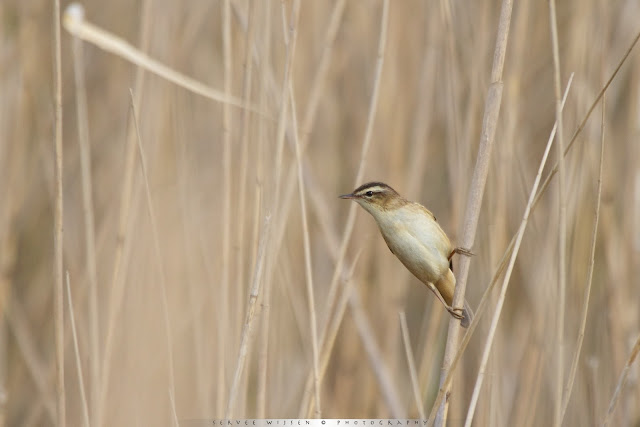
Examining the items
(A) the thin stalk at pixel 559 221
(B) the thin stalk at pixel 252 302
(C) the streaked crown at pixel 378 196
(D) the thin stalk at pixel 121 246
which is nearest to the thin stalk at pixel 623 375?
(A) the thin stalk at pixel 559 221

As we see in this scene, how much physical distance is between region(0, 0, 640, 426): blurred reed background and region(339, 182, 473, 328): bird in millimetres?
79

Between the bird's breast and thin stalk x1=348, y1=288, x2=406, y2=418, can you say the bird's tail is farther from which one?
thin stalk x1=348, y1=288, x2=406, y2=418

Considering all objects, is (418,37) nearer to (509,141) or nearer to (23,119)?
(509,141)

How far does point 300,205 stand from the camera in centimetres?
171

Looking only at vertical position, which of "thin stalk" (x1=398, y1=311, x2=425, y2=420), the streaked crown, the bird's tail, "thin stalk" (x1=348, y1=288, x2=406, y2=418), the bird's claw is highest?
the streaked crown

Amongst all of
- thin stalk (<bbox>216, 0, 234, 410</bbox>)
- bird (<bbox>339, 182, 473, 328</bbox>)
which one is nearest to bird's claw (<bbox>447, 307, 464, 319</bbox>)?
bird (<bbox>339, 182, 473, 328</bbox>)

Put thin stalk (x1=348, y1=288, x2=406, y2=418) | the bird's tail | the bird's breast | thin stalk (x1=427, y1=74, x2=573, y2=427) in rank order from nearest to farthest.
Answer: thin stalk (x1=427, y1=74, x2=573, y2=427) → the bird's tail → the bird's breast → thin stalk (x1=348, y1=288, x2=406, y2=418)

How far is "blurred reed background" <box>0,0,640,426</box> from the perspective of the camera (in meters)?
1.50

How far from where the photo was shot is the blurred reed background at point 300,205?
1504 mm

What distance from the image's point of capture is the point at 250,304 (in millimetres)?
1186

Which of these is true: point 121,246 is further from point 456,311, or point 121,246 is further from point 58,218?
point 456,311

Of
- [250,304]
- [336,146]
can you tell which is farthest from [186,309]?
[250,304]

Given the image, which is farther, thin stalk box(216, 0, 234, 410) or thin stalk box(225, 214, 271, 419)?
thin stalk box(216, 0, 234, 410)

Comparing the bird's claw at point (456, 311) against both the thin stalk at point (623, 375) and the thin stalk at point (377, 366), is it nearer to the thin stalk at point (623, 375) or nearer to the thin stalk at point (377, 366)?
the thin stalk at point (623, 375)
